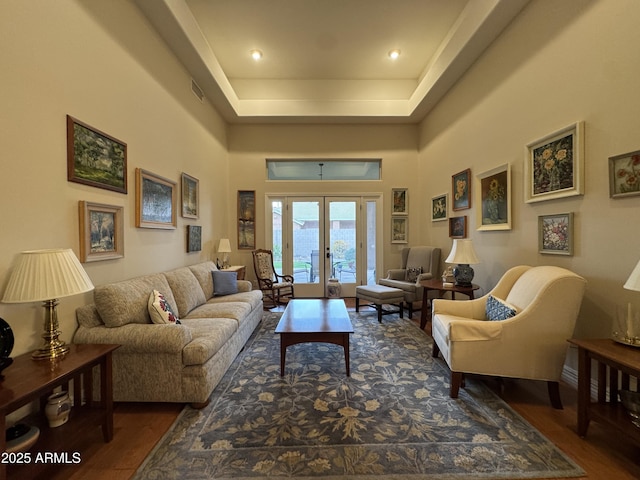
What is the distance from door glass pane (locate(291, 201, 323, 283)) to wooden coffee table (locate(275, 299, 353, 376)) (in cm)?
262

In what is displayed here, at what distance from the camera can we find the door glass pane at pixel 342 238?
236 inches

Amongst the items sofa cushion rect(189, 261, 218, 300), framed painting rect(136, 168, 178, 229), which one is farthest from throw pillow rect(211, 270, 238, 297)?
framed painting rect(136, 168, 178, 229)

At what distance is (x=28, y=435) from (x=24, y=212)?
129cm

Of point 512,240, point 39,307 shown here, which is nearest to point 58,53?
point 39,307

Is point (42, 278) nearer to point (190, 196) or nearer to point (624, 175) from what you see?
point (190, 196)

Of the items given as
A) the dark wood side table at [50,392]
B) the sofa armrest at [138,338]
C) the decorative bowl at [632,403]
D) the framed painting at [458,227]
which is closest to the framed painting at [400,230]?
the framed painting at [458,227]

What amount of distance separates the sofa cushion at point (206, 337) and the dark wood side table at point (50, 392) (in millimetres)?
488

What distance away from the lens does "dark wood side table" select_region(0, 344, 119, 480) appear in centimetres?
129

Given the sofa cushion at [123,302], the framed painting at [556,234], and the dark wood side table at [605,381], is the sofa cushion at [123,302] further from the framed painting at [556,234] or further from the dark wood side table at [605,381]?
the framed painting at [556,234]

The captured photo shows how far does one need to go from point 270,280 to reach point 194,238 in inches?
63.6

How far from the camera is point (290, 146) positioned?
19.2 feet

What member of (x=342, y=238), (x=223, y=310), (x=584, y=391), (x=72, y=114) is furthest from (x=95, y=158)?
(x=342, y=238)

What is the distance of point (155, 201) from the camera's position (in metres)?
3.20

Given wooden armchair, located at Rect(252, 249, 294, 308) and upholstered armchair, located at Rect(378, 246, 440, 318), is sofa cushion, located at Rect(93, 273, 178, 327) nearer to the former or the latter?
wooden armchair, located at Rect(252, 249, 294, 308)
